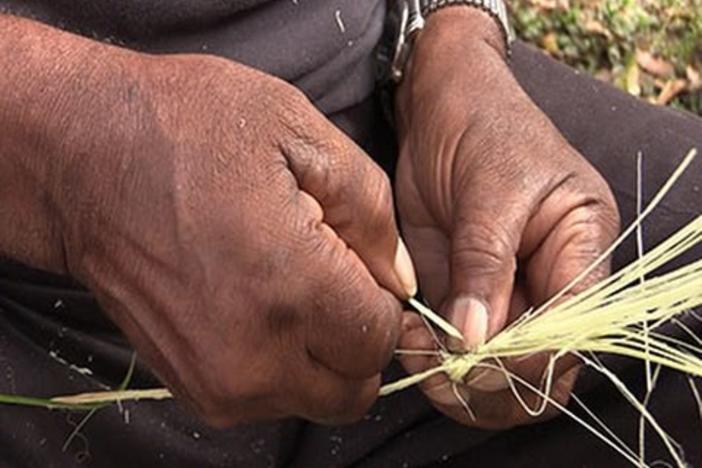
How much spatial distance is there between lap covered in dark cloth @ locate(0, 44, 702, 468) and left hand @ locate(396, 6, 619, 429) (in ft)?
0.28

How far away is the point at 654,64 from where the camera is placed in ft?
8.98

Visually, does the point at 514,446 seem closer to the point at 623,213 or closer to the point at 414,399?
the point at 414,399

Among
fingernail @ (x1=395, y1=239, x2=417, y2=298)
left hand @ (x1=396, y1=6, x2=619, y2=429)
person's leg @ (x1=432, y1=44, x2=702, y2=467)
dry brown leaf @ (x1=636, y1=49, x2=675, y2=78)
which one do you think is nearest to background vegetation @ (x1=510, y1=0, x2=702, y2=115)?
dry brown leaf @ (x1=636, y1=49, x2=675, y2=78)

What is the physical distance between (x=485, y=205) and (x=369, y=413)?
0.93ft

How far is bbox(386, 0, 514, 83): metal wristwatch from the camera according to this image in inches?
64.5

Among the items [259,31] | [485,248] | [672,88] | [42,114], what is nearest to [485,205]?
[485,248]

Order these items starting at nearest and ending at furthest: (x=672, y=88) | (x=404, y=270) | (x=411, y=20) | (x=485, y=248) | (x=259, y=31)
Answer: (x=404, y=270) < (x=485, y=248) < (x=259, y=31) < (x=411, y=20) < (x=672, y=88)

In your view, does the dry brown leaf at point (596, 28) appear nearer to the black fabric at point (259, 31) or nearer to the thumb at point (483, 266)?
the black fabric at point (259, 31)

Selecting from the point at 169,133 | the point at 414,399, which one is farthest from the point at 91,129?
the point at 414,399

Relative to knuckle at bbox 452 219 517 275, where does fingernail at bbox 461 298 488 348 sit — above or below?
below

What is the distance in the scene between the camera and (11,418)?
1450mm

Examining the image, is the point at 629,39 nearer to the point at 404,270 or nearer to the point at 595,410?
the point at 595,410

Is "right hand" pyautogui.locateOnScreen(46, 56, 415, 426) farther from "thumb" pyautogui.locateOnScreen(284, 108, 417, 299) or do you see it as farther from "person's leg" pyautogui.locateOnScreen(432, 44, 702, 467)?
"person's leg" pyautogui.locateOnScreen(432, 44, 702, 467)

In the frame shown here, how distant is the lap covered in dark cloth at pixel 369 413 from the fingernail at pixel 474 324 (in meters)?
0.21
